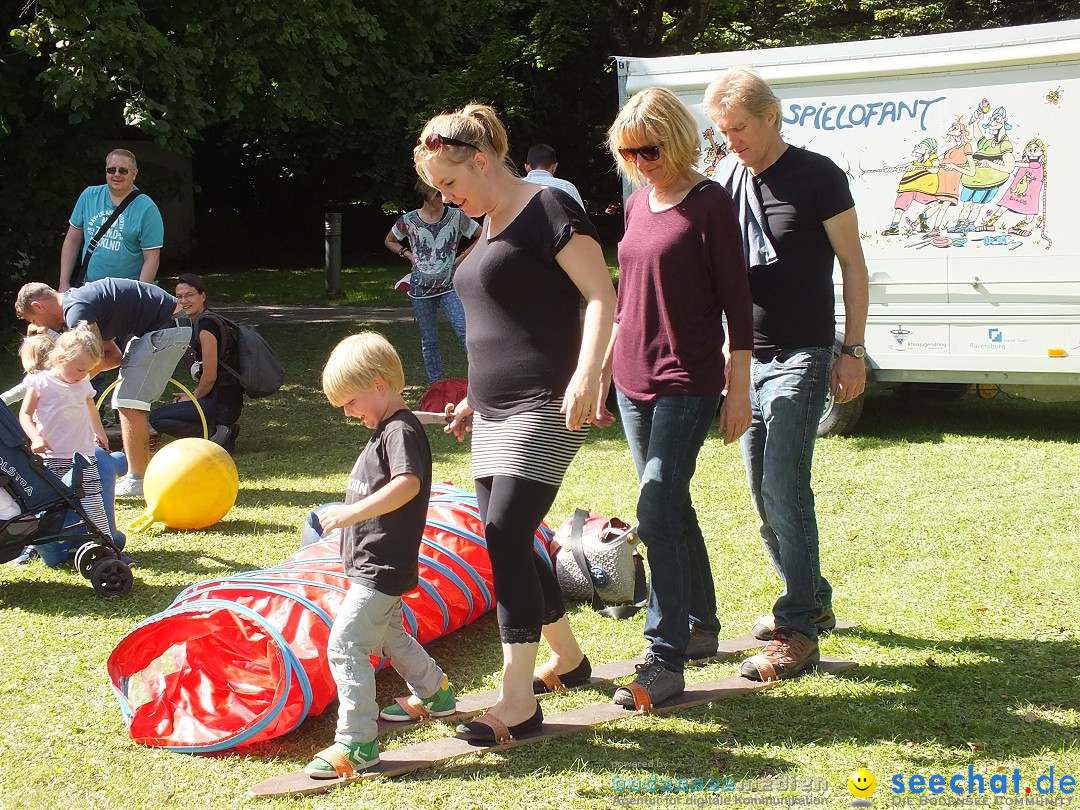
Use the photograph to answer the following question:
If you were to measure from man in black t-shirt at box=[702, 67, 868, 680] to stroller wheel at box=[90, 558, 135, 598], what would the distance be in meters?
3.14

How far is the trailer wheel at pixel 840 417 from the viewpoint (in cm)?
910

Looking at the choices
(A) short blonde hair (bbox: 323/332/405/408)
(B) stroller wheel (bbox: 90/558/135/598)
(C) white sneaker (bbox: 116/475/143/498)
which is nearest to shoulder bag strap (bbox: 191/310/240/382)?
→ (C) white sneaker (bbox: 116/475/143/498)

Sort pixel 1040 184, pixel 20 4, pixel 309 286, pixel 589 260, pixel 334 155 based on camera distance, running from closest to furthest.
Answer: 1. pixel 589 260
2. pixel 1040 184
3. pixel 20 4
4. pixel 309 286
5. pixel 334 155

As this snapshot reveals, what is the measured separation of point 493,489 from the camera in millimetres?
3699

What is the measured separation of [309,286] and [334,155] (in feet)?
18.2

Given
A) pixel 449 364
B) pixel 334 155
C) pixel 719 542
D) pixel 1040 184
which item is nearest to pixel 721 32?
pixel 334 155

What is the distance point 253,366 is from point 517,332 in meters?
5.86

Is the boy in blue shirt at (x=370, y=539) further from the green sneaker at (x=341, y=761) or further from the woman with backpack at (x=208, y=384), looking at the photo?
the woman with backpack at (x=208, y=384)

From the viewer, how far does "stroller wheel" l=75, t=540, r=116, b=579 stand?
564 centimetres

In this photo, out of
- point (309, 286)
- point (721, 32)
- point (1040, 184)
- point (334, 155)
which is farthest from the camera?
point (334, 155)

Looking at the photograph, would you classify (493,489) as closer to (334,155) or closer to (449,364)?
(449,364)

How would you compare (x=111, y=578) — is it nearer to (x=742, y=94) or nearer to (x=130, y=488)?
(x=130, y=488)

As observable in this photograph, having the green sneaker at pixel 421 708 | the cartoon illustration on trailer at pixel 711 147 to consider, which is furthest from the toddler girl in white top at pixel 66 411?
the cartoon illustration on trailer at pixel 711 147

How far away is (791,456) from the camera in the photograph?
422 cm
